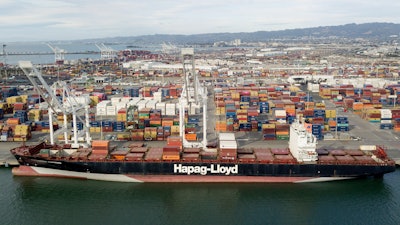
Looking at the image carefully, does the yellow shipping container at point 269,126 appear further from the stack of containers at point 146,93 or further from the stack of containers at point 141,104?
the stack of containers at point 146,93

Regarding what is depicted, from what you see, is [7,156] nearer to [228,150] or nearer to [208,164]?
[208,164]

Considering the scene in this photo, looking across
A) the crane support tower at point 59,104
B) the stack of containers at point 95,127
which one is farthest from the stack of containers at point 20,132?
the stack of containers at point 95,127

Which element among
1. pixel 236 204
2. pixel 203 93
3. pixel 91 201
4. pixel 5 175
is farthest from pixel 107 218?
pixel 203 93

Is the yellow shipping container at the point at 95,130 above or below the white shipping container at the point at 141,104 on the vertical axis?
below

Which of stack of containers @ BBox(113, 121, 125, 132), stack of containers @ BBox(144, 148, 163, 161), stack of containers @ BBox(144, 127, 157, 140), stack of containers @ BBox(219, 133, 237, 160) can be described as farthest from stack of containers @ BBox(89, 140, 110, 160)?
stack of containers @ BBox(113, 121, 125, 132)

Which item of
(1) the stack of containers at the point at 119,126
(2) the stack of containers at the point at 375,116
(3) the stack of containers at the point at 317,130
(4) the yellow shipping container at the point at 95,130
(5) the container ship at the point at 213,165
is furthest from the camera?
(2) the stack of containers at the point at 375,116

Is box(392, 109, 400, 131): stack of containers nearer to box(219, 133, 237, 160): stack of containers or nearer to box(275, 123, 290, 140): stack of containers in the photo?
box(275, 123, 290, 140): stack of containers

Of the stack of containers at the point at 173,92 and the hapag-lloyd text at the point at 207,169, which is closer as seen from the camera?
the hapag-lloyd text at the point at 207,169

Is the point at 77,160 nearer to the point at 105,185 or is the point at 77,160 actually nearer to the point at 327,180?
the point at 105,185
